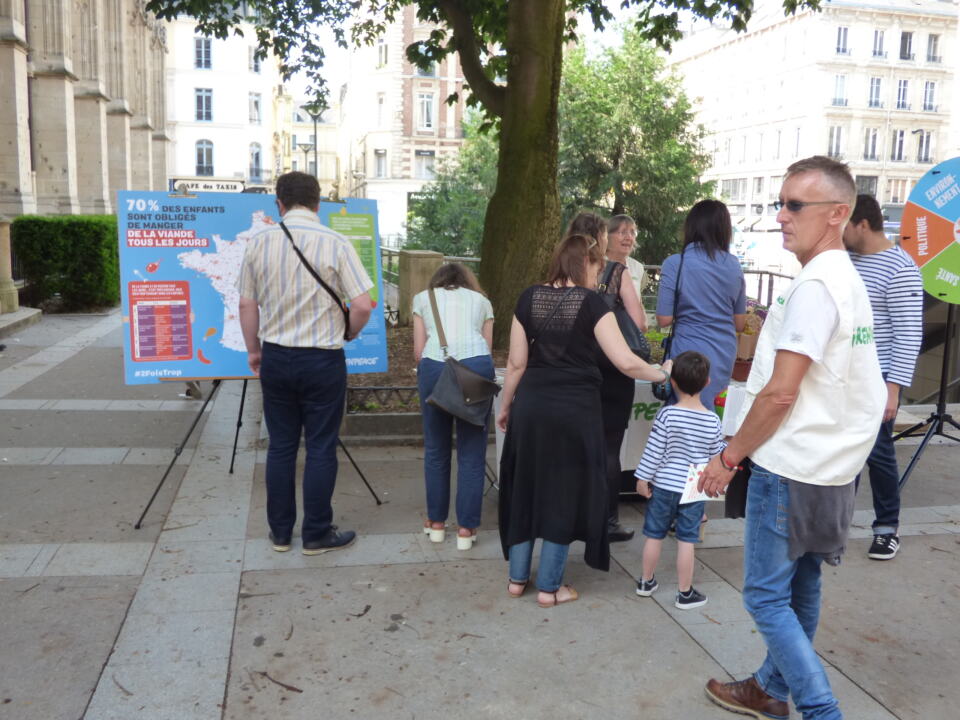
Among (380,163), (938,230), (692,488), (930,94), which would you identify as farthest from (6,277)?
(930,94)

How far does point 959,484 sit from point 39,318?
13.6m

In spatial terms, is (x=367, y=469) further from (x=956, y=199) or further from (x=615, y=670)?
(x=956, y=199)

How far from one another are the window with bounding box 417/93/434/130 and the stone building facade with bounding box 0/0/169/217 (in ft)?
85.0

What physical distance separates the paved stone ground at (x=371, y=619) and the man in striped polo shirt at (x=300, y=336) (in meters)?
0.39

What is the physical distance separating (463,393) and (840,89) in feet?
228

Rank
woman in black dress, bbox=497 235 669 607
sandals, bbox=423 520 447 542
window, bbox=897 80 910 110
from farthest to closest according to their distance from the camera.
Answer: window, bbox=897 80 910 110 → sandals, bbox=423 520 447 542 → woman in black dress, bbox=497 235 669 607

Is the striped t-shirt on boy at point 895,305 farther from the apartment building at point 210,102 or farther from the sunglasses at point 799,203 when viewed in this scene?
the apartment building at point 210,102

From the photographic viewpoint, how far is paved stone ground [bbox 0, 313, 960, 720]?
136 inches

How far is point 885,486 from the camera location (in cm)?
509

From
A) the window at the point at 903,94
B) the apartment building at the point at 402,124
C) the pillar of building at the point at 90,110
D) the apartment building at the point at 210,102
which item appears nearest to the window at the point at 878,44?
the window at the point at 903,94

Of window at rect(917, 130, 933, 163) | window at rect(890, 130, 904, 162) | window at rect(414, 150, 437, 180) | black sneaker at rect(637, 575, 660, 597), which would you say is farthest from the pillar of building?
window at rect(917, 130, 933, 163)

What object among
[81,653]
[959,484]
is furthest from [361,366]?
[959,484]

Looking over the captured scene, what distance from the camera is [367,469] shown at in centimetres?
656

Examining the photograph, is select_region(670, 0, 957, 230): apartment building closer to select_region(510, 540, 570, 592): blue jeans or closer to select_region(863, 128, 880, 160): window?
select_region(863, 128, 880, 160): window
